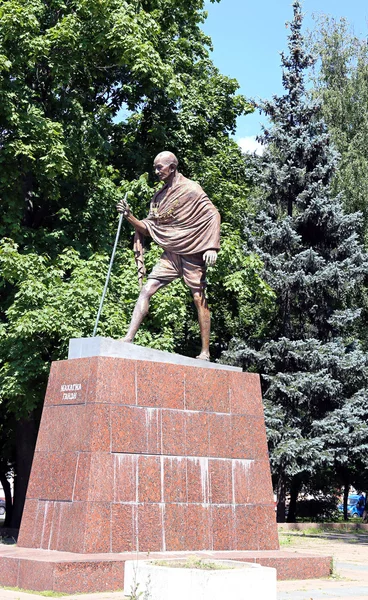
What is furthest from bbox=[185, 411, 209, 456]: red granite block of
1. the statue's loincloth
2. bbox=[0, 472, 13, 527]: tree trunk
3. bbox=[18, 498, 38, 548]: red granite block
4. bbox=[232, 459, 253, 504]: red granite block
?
bbox=[0, 472, 13, 527]: tree trunk

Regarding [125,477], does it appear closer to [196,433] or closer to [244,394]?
[196,433]

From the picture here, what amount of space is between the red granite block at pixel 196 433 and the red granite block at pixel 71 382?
4.51ft

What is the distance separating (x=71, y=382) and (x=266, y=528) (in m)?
3.16

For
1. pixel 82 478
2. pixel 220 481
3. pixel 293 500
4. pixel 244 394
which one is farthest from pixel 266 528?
pixel 293 500

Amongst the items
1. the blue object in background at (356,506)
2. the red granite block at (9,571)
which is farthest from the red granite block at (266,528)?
the blue object in background at (356,506)

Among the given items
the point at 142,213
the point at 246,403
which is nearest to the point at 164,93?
the point at 142,213

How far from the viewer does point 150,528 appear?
419 inches

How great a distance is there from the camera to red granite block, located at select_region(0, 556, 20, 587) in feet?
31.5

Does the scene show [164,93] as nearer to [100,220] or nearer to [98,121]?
[98,121]

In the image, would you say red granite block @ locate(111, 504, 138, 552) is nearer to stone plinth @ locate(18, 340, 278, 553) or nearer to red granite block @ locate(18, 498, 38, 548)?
stone plinth @ locate(18, 340, 278, 553)

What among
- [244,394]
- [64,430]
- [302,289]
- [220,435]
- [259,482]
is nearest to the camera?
[64,430]

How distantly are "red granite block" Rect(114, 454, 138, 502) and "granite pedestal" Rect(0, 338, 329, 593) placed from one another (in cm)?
1

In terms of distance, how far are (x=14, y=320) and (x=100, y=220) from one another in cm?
353

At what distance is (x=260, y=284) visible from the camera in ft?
71.4
